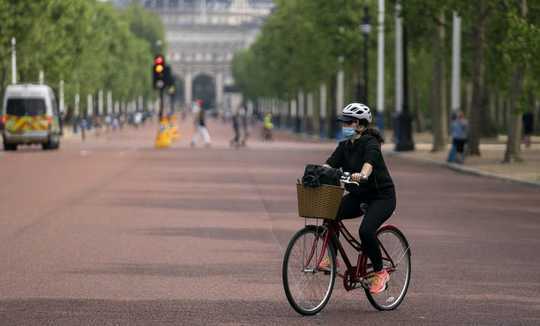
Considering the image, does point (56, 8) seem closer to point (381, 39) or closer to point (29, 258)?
point (381, 39)

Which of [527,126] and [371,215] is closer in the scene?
[371,215]

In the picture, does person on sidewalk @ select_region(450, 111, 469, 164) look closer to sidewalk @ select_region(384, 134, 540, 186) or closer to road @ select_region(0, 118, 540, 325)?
sidewalk @ select_region(384, 134, 540, 186)

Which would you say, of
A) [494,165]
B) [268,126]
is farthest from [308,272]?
[268,126]

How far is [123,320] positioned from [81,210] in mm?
11547

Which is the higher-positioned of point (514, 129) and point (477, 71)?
point (477, 71)

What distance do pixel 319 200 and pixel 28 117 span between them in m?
45.4

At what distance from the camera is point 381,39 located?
60.3 metres

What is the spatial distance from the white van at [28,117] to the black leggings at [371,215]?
44387mm

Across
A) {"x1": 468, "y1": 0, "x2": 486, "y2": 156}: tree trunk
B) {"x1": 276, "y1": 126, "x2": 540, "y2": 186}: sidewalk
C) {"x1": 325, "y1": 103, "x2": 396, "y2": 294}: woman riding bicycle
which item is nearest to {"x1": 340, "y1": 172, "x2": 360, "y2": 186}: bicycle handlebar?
{"x1": 325, "y1": 103, "x2": 396, "y2": 294}: woman riding bicycle

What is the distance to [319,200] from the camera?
10102 millimetres

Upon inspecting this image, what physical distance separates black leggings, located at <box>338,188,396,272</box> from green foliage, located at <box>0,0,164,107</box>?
6105 centimetres

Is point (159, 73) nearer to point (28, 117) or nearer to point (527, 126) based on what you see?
point (28, 117)

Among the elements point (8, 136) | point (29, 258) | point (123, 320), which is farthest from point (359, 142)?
point (8, 136)

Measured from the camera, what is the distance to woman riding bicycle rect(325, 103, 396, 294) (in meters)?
10.6
